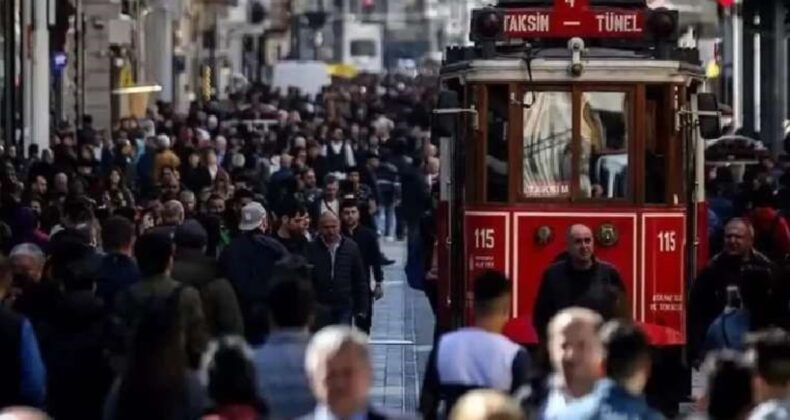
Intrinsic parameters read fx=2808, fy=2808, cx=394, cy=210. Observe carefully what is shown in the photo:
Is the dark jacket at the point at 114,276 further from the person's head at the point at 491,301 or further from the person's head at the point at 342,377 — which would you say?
the person's head at the point at 342,377

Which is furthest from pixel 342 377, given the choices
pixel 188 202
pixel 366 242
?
pixel 188 202

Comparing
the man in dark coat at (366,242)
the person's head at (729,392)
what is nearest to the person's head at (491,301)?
the person's head at (729,392)

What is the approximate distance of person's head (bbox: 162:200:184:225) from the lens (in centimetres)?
2036

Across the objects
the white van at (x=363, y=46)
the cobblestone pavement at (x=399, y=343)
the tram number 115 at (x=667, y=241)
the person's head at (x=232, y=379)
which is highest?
the white van at (x=363, y=46)

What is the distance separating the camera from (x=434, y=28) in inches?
7160

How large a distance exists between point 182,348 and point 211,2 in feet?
284

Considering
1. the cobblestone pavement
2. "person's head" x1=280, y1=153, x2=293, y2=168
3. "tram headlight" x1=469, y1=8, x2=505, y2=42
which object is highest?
Result: "tram headlight" x1=469, y1=8, x2=505, y2=42

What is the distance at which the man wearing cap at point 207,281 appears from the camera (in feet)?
46.6

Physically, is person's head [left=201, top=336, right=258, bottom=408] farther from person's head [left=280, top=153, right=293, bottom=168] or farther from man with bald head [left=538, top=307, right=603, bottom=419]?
person's head [left=280, top=153, right=293, bottom=168]

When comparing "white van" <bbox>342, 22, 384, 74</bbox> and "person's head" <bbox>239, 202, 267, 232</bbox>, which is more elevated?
"white van" <bbox>342, 22, 384, 74</bbox>

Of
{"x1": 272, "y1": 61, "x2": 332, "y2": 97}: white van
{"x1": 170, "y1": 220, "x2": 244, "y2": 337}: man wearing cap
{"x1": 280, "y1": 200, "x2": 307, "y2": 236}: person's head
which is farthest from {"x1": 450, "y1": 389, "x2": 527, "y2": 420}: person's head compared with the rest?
{"x1": 272, "y1": 61, "x2": 332, "y2": 97}: white van

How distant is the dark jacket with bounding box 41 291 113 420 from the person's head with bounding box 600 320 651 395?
396 cm

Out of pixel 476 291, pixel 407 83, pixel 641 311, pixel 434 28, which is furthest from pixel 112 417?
pixel 434 28

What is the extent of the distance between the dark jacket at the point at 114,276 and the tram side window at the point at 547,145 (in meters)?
4.28
